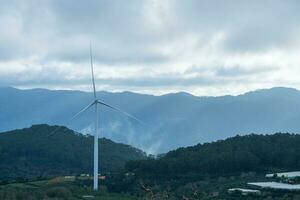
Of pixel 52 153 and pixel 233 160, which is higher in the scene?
pixel 52 153

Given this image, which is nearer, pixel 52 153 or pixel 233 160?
pixel 233 160

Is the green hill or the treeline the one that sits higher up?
the green hill

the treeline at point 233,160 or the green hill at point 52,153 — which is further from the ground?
the green hill at point 52,153

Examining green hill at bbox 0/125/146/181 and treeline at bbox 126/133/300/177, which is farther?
green hill at bbox 0/125/146/181

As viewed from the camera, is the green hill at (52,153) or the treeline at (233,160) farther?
the green hill at (52,153)
